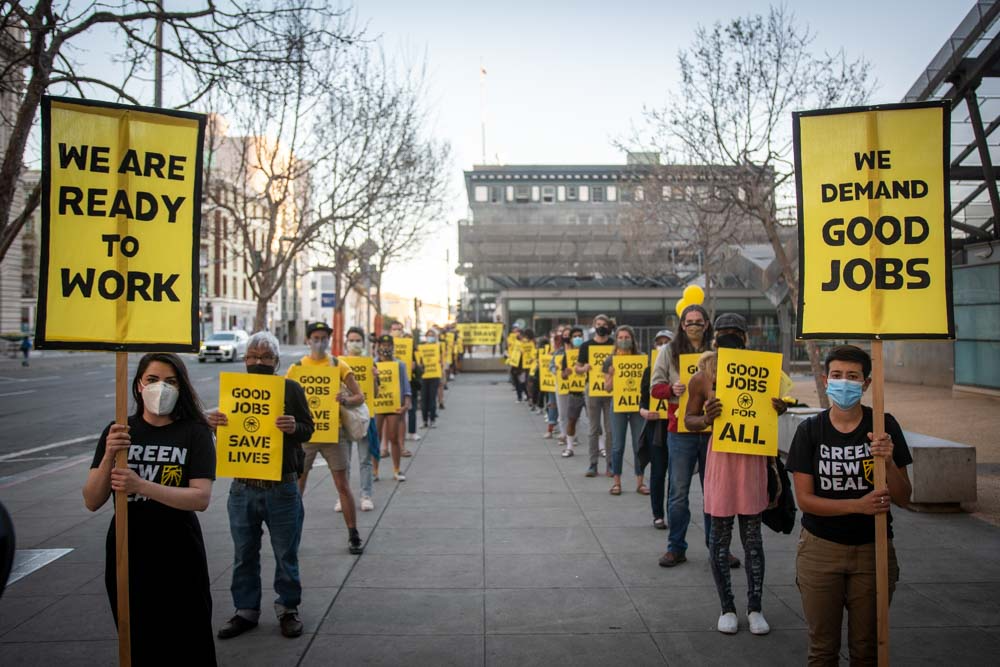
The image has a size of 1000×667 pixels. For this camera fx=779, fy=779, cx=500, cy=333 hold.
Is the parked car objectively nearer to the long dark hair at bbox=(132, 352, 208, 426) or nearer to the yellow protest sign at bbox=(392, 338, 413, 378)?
the yellow protest sign at bbox=(392, 338, 413, 378)

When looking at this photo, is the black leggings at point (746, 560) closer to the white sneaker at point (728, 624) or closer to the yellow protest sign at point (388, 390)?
the white sneaker at point (728, 624)

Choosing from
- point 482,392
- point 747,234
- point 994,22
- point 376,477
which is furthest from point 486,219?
point 376,477

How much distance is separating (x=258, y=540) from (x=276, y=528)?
161mm

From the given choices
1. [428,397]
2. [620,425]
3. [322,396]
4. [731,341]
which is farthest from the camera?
[428,397]

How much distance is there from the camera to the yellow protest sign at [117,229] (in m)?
3.62

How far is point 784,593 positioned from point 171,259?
14.8 ft

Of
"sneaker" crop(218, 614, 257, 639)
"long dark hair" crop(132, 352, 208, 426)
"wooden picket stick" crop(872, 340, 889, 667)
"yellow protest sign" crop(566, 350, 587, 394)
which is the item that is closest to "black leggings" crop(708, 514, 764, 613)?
"wooden picket stick" crop(872, 340, 889, 667)

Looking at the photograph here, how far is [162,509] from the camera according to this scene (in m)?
3.60

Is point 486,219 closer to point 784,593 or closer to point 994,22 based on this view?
point 994,22

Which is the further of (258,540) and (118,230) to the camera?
(258,540)

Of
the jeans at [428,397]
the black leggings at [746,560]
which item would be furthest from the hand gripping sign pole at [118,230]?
the jeans at [428,397]

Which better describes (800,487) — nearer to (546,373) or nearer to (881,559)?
(881,559)

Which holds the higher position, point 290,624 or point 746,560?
point 746,560

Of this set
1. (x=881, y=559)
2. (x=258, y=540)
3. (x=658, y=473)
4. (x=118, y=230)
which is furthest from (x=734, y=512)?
(x=118, y=230)
